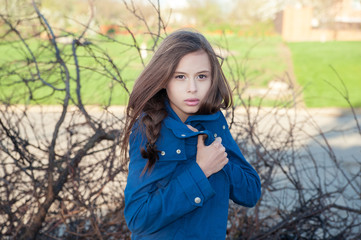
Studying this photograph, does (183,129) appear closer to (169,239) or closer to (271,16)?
(169,239)

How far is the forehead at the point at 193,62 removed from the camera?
1.39 m

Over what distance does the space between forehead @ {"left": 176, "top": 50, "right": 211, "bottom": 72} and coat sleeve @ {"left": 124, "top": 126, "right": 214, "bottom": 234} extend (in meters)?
0.29

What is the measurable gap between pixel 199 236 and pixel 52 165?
4.85ft

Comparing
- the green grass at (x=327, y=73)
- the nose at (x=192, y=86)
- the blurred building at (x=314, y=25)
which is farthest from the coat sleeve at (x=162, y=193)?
the blurred building at (x=314, y=25)

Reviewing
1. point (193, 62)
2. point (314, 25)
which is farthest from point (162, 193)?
point (314, 25)

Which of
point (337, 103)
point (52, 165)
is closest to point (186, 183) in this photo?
point (52, 165)

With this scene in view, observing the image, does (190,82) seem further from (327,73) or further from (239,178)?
(327,73)

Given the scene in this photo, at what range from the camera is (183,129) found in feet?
4.37


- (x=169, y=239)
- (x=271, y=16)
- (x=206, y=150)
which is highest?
(x=271, y=16)

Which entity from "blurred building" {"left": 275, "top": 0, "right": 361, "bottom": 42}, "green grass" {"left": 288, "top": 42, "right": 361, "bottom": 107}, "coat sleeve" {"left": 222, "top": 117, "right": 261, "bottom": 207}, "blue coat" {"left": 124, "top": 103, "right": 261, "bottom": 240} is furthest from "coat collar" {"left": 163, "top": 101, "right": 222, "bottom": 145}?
"blurred building" {"left": 275, "top": 0, "right": 361, "bottom": 42}

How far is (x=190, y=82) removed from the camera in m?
1.39

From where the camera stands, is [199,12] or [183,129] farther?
[199,12]

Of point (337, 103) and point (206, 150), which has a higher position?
point (337, 103)

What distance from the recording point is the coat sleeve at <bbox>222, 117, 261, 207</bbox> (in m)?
1.43
